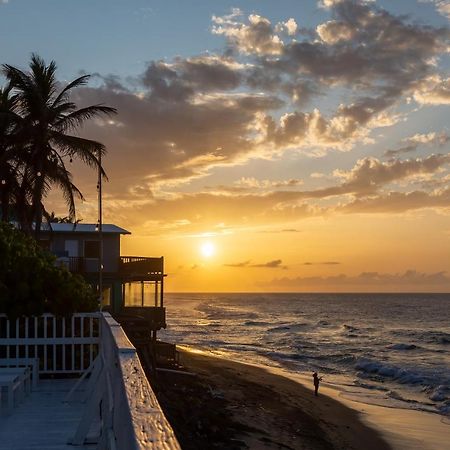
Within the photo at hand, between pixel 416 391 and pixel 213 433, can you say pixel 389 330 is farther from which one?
pixel 213 433

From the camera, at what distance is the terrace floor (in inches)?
255

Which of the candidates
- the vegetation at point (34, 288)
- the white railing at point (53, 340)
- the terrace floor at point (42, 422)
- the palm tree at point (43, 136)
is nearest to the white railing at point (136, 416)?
the terrace floor at point (42, 422)

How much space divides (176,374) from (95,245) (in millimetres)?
10247

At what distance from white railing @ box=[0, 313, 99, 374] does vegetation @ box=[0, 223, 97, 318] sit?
6.8 inches

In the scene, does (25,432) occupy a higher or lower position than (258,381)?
higher

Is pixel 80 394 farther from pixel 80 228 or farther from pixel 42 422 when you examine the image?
pixel 80 228

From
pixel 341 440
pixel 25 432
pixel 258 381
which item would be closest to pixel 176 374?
pixel 258 381

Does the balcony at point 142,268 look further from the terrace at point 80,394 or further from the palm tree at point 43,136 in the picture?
the terrace at point 80,394

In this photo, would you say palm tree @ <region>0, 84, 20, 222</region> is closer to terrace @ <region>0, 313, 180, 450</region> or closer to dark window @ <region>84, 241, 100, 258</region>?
dark window @ <region>84, 241, 100, 258</region>

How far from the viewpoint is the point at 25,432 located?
696 centimetres

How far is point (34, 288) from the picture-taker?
1049 centimetres

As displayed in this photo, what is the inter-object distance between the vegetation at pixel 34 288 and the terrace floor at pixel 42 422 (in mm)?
1363

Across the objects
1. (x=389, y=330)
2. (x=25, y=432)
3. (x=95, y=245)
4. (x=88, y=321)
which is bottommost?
(x=389, y=330)

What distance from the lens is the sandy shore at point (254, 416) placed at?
18.1 m
